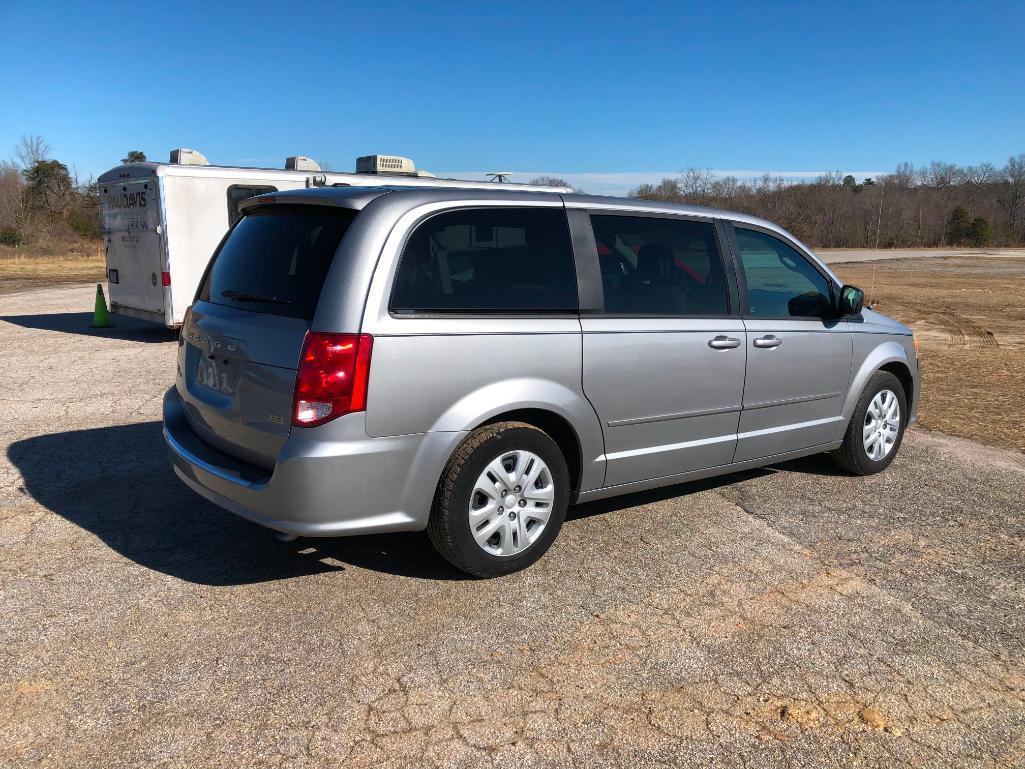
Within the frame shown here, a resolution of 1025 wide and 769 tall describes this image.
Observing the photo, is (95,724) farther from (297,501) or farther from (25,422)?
(25,422)

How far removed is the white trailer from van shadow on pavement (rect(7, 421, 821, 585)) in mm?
6194

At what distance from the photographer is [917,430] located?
754cm

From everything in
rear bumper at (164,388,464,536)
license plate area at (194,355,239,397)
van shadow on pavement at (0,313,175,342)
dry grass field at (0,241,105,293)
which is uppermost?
license plate area at (194,355,239,397)

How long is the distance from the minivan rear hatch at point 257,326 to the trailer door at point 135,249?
8.64 metres

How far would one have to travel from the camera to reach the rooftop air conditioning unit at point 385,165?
14.2m

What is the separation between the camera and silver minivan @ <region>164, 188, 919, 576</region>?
12.0 ft

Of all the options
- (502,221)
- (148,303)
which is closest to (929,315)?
(148,303)

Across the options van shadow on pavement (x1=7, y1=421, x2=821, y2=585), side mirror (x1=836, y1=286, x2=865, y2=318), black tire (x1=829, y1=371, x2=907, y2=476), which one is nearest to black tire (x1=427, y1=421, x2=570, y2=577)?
van shadow on pavement (x1=7, y1=421, x2=821, y2=585)

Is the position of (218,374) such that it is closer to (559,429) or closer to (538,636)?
(559,429)

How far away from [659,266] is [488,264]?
1201 mm

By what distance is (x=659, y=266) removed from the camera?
484 cm

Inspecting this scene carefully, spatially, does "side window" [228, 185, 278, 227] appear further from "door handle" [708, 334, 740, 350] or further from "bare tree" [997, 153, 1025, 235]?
"bare tree" [997, 153, 1025, 235]

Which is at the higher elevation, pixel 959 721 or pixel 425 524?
pixel 425 524

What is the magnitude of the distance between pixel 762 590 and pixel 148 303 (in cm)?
1113
